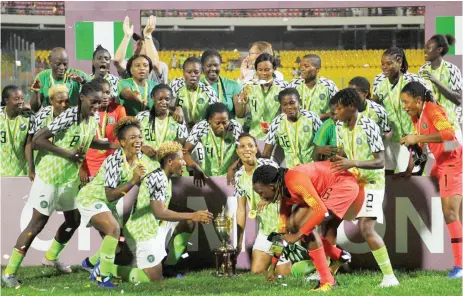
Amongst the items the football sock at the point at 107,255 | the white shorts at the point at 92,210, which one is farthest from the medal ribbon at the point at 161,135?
the football sock at the point at 107,255

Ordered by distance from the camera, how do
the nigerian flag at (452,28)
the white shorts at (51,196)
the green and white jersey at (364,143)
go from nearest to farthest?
1. the green and white jersey at (364,143)
2. the white shorts at (51,196)
3. the nigerian flag at (452,28)

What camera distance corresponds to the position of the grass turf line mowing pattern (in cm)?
861

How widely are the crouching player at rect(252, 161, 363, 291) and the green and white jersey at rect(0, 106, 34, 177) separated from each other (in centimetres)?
323

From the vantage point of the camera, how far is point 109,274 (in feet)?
29.9

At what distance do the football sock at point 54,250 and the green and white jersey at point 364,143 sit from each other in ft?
9.74

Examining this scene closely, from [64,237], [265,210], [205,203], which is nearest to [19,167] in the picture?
[64,237]

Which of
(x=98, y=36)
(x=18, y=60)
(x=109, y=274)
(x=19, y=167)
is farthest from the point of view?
Answer: (x=18, y=60)

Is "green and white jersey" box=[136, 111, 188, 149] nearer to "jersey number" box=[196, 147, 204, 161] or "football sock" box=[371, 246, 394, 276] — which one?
"jersey number" box=[196, 147, 204, 161]

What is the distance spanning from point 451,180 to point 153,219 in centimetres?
286

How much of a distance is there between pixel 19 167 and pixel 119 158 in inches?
70.3

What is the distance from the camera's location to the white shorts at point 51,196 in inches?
376

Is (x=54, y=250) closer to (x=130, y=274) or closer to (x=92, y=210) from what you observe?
(x=92, y=210)

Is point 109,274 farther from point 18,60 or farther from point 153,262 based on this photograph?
point 18,60

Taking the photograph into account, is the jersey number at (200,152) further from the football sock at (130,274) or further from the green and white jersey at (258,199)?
the football sock at (130,274)
